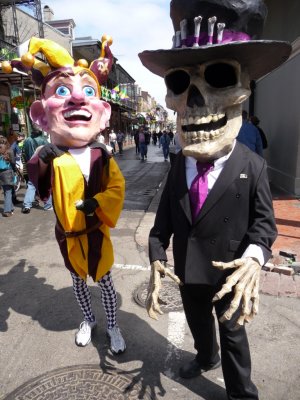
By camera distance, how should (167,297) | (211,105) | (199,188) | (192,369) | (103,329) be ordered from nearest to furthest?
(211,105)
(199,188)
(192,369)
(103,329)
(167,297)

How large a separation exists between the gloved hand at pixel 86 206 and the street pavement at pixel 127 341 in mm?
1196

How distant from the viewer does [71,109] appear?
2.45m

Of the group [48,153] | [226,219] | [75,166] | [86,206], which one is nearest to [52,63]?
[48,153]

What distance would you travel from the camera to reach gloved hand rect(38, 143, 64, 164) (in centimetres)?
236

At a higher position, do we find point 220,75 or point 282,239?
point 220,75

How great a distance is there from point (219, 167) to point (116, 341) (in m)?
1.67

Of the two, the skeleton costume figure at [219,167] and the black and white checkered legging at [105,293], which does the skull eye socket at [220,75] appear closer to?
the skeleton costume figure at [219,167]

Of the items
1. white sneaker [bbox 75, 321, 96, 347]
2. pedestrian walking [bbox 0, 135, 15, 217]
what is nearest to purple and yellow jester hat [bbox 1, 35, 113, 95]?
white sneaker [bbox 75, 321, 96, 347]

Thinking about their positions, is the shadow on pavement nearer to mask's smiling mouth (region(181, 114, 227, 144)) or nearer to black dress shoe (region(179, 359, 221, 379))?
black dress shoe (region(179, 359, 221, 379))

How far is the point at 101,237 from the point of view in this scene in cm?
258

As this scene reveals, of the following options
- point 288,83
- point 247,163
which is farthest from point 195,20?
point 288,83

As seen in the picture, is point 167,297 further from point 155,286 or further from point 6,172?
point 6,172

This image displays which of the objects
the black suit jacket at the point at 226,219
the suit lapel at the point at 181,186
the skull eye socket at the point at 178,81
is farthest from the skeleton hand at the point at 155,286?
the skull eye socket at the point at 178,81

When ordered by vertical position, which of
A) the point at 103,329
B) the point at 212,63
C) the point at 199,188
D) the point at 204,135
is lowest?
the point at 103,329
